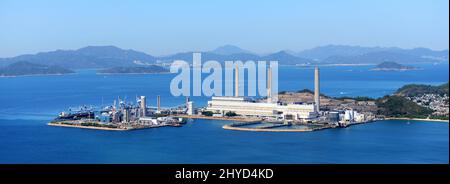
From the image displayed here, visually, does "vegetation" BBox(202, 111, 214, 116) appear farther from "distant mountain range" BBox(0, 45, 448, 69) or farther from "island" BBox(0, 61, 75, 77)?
"distant mountain range" BBox(0, 45, 448, 69)

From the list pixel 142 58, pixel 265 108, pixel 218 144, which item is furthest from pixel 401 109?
pixel 142 58

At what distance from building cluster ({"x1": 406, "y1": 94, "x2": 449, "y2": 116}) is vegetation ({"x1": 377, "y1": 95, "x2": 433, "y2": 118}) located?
0.61ft

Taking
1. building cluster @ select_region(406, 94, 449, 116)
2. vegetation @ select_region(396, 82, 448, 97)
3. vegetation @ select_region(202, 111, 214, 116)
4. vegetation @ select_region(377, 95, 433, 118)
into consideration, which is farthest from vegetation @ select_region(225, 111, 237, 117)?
vegetation @ select_region(396, 82, 448, 97)

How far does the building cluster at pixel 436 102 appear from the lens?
29.6 ft

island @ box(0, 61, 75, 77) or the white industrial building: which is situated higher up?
island @ box(0, 61, 75, 77)

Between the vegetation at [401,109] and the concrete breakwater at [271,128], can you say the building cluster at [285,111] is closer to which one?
the vegetation at [401,109]

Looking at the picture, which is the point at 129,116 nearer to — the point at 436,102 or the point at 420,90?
the point at 436,102

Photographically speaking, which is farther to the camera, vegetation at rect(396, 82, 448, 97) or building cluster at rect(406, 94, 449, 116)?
vegetation at rect(396, 82, 448, 97)

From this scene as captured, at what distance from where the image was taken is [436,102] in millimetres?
10078

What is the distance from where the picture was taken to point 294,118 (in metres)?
8.53

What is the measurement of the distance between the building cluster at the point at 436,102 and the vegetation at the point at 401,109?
0.19 m

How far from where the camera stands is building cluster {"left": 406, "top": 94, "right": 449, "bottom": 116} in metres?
9.01
